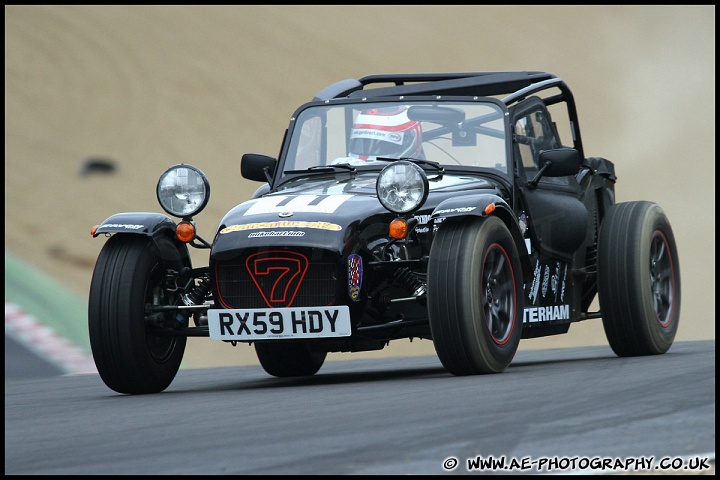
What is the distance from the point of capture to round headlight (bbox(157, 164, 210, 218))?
332 inches

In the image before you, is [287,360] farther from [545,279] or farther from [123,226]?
[123,226]

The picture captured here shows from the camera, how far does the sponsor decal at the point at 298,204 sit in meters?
7.84

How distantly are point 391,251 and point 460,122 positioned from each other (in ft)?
5.06

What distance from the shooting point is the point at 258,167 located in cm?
941

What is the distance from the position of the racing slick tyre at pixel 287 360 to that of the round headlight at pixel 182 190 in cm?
144

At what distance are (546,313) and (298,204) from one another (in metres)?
2.12

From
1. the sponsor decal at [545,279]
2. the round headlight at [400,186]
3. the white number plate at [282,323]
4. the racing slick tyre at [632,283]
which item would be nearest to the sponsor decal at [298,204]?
the round headlight at [400,186]

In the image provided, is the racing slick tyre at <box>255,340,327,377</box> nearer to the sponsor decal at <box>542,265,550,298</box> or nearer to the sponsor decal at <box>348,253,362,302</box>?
the sponsor decal at <box>542,265,550,298</box>

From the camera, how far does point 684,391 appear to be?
20.7 feet

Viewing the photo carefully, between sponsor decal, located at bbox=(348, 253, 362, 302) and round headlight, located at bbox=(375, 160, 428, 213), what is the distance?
36cm

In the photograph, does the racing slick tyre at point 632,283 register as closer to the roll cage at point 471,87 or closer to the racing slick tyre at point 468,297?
the roll cage at point 471,87

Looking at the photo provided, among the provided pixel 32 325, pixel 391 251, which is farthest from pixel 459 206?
pixel 32 325

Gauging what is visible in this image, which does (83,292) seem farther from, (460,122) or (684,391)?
(684,391)

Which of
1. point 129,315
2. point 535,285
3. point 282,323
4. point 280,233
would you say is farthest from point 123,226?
point 535,285
